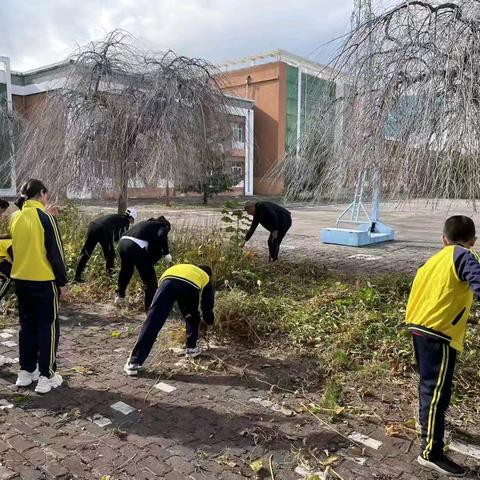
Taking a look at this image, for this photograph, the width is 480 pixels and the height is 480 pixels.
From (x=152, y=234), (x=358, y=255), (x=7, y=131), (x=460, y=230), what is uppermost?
(x=7, y=131)

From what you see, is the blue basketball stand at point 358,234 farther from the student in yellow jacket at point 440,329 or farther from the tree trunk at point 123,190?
the student in yellow jacket at point 440,329

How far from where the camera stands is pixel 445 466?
292cm

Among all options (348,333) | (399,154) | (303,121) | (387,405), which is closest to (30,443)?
(387,405)

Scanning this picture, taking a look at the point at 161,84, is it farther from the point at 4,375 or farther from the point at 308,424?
the point at 308,424

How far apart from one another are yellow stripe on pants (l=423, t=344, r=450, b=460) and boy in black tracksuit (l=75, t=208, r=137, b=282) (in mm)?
5538

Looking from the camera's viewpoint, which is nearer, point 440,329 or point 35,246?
point 440,329

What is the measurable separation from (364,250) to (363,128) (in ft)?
23.9

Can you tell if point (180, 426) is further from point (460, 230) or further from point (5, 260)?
point (5, 260)

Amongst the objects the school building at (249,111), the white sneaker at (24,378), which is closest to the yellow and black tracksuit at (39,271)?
the white sneaker at (24,378)

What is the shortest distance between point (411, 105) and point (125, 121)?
18.1 feet

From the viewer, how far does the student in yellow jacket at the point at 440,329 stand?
290 centimetres

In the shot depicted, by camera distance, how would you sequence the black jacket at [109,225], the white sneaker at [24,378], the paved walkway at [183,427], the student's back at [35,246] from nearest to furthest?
the paved walkway at [183,427]
the student's back at [35,246]
the white sneaker at [24,378]
the black jacket at [109,225]

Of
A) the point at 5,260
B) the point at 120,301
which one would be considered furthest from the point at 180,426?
the point at 120,301

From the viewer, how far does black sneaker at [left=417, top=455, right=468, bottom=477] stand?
2.89 metres
